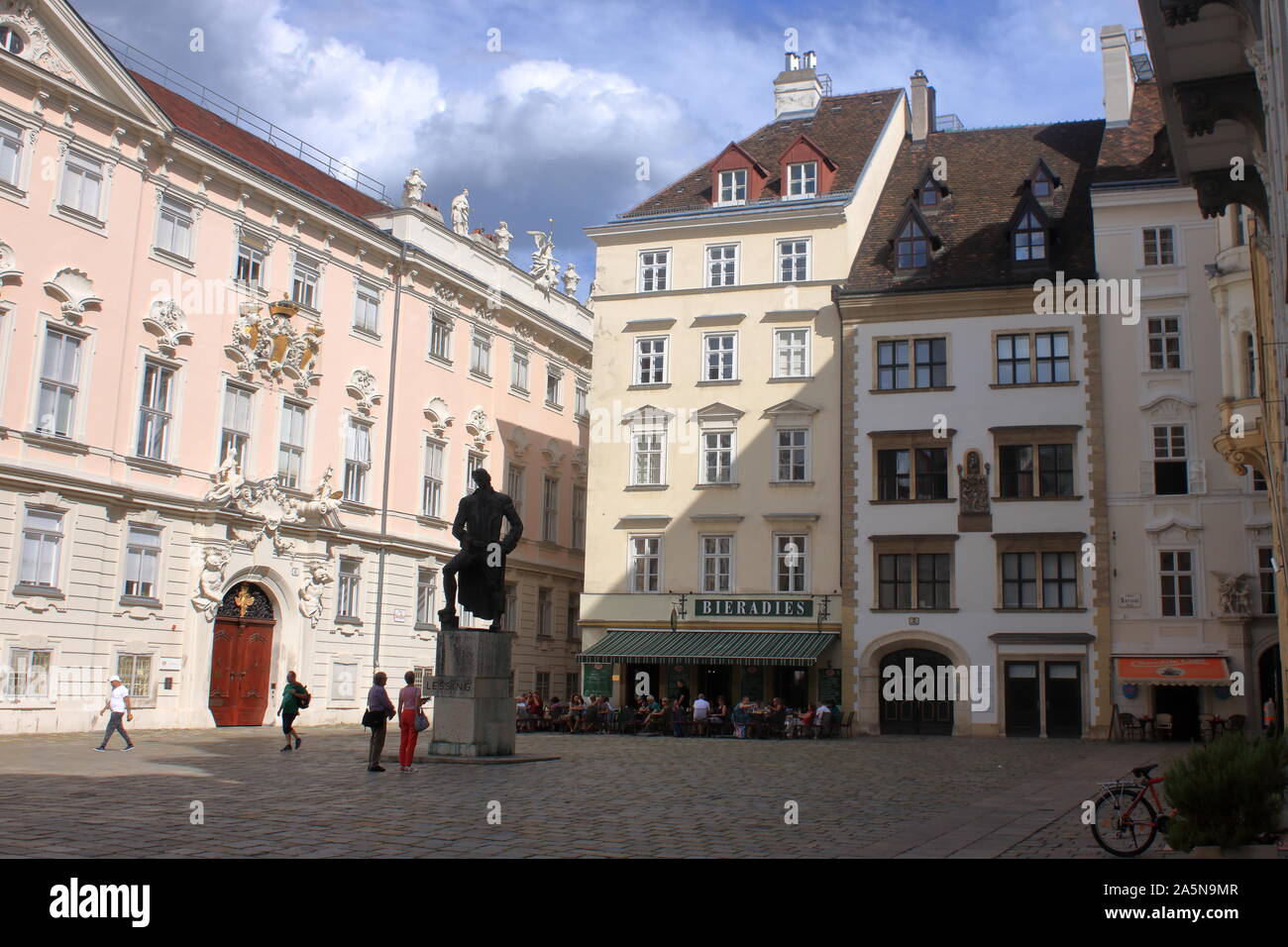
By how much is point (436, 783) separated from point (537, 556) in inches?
1250

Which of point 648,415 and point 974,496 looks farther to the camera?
point 648,415

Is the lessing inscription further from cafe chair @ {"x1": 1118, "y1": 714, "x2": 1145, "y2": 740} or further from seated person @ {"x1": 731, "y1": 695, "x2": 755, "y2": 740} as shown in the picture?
cafe chair @ {"x1": 1118, "y1": 714, "x2": 1145, "y2": 740}

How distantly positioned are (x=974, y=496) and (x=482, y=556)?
2128 centimetres

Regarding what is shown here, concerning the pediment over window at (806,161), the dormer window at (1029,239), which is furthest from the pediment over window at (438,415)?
the dormer window at (1029,239)

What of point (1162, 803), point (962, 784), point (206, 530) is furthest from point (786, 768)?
point (206, 530)

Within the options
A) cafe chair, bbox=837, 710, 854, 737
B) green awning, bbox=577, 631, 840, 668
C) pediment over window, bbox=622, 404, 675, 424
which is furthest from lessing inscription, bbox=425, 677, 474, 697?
pediment over window, bbox=622, 404, 675, 424

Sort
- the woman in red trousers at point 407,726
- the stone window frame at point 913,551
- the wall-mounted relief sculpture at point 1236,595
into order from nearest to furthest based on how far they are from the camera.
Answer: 1. the woman in red trousers at point 407,726
2. the wall-mounted relief sculpture at point 1236,595
3. the stone window frame at point 913,551

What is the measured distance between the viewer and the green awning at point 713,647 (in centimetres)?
3950

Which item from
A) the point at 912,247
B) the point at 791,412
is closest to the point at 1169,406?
the point at 912,247

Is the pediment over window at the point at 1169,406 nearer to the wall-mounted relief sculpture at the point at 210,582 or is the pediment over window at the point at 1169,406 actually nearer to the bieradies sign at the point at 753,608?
the bieradies sign at the point at 753,608

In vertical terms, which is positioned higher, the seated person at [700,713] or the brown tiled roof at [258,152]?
the brown tiled roof at [258,152]

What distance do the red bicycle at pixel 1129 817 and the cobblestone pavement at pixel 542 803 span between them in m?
0.51

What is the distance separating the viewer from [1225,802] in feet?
35.0

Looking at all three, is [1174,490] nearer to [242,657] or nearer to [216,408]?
[242,657]
